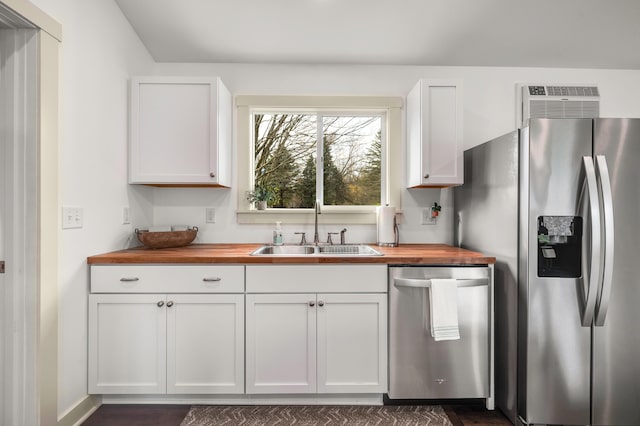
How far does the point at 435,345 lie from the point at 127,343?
1751 mm

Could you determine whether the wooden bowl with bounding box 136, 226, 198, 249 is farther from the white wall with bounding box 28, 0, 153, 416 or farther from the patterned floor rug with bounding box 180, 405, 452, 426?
the patterned floor rug with bounding box 180, 405, 452, 426

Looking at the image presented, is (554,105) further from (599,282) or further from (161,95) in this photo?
(161,95)

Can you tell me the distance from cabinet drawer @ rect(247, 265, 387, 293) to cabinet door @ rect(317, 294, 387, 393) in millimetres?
49

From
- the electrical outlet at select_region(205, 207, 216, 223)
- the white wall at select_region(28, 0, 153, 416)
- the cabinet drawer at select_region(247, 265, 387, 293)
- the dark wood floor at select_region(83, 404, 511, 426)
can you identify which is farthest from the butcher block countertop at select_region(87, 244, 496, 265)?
the dark wood floor at select_region(83, 404, 511, 426)

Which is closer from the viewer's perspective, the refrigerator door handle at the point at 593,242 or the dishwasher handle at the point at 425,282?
the refrigerator door handle at the point at 593,242

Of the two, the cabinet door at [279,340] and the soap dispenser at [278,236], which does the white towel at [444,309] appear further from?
the soap dispenser at [278,236]

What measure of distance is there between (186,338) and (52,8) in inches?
71.7

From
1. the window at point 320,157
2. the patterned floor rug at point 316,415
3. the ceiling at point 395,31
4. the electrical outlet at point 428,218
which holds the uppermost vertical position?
the ceiling at point 395,31

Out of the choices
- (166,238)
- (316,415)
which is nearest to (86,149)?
(166,238)

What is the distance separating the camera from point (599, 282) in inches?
68.5

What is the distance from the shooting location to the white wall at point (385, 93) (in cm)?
277

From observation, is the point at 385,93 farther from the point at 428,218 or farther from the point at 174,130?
the point at 174,130

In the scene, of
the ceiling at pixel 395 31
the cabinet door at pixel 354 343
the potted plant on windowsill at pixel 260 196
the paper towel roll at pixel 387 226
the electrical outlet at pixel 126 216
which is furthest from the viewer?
the potted plant on windowsill at pixel 260 196

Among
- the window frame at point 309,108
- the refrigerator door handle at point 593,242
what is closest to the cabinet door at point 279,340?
the window frame at point 309,108
